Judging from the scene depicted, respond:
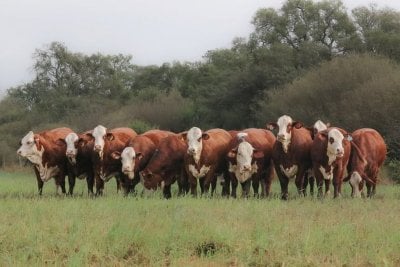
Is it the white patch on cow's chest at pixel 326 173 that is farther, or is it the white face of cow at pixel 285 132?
the white face of cow at pixel 285 132

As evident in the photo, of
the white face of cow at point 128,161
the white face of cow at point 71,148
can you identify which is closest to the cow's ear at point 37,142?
the white face of cow at point 71,148

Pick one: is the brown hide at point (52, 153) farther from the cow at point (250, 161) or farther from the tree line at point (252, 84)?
the tree line at point (252, 84)

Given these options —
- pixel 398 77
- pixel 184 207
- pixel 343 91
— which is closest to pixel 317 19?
pixel 343 91

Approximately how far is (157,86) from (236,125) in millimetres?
23477

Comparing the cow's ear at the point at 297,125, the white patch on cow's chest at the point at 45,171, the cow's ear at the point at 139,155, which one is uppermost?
the cow's ear at the point at 297,125

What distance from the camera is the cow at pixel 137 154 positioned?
14.6 meters

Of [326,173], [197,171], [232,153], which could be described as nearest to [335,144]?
[326,173]

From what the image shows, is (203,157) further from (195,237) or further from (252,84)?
(252,84)

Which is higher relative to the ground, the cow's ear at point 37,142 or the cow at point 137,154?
the cow's ear at point 37,142

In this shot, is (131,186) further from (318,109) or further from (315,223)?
(318,109)

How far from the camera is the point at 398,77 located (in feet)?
95.6

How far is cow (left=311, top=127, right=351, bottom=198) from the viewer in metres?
13.4

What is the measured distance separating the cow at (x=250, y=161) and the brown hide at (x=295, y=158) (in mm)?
449

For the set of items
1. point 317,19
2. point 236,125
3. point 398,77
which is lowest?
point 236,125
